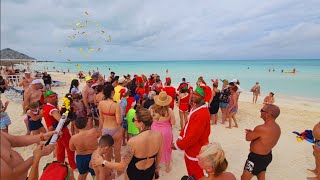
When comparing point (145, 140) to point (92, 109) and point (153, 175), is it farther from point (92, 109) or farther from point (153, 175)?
point (92, 109)

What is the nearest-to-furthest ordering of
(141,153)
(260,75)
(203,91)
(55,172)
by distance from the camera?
1. (55,172)
2. (141,153)
3. (203,91)
4. (260,75)

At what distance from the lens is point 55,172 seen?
2260 mm

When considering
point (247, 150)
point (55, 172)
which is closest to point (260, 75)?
point (247, 150)

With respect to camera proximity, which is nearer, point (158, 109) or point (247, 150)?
point (158, 109)

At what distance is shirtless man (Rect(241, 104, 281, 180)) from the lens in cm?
310

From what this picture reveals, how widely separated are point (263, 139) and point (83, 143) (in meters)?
2.97

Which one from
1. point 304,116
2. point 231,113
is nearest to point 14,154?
point 231,113

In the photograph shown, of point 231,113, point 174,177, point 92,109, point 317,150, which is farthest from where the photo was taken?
point 231,113

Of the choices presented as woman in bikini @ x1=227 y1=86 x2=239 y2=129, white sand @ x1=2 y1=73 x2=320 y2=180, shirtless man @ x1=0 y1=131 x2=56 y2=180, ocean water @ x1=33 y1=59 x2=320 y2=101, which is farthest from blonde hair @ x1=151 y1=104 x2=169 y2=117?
ocean water @ x1=33 y1=59 x2=320 y2=101

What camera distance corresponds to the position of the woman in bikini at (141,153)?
245cm

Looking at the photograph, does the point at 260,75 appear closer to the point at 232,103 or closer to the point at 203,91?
Result: the point at 232,103

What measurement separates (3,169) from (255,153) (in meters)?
3.40

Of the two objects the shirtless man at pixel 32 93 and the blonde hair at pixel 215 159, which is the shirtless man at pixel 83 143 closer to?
the blonde hair at pixel 215 159

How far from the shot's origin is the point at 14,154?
203 cm
